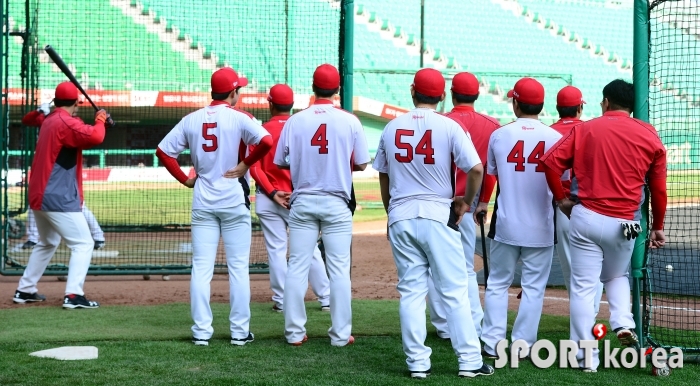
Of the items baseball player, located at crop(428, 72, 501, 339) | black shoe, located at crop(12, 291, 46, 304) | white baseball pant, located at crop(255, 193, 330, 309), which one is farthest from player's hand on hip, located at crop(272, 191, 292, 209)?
black shoe, located at crop(12, 291, 46, 304)

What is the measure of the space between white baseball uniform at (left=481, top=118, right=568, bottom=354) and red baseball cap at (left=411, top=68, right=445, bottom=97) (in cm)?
73

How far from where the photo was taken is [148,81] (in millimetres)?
21984

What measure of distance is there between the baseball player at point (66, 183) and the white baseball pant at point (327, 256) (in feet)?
8.73

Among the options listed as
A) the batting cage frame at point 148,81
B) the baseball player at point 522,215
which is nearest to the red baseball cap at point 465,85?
the baseball player at point 522,215

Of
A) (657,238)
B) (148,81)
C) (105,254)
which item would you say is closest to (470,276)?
(657,238)

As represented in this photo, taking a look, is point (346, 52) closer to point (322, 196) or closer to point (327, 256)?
point (322, 196)

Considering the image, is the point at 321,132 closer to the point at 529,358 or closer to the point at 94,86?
the point at 529,358

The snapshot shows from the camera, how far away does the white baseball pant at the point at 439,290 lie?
5496 millimetres

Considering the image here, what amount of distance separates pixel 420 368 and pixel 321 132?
1.93 meters

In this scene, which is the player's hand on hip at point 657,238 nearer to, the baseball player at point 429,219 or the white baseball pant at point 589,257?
the white baseball pant at point 589,257

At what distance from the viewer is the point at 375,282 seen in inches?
403

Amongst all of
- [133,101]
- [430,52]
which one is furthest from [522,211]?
[430,52]

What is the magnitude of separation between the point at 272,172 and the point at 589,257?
3297 millimetres

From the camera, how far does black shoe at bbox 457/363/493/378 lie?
5.48 m
